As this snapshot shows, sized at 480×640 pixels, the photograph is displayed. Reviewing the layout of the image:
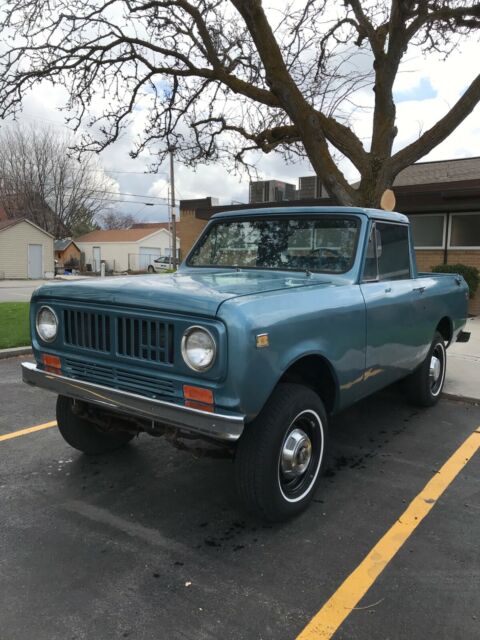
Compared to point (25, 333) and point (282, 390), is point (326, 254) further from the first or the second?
point (25, 333)

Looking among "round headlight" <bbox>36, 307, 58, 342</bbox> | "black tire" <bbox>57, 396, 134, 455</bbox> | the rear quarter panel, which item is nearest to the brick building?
the rear quarter panel

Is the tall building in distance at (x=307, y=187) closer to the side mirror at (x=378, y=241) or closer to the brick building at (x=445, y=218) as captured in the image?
the brick building at (x=445, y=218)

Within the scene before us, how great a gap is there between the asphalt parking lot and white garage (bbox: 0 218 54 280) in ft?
110

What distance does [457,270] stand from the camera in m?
12.9

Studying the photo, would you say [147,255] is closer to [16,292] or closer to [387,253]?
[16,292]

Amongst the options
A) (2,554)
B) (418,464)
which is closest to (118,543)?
(2,554)

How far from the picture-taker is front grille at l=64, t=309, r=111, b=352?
10.1ft

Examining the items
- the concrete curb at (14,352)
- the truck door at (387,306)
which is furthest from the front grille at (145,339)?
the concrete curb at (14,352)

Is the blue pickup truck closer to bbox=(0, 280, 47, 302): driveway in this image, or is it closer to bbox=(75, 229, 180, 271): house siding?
bbox=(0, 280, 47, 302): driveway

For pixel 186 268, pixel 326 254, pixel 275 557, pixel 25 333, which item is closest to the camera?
pixel 275 557

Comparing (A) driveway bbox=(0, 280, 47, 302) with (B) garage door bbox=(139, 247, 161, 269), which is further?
(B) garage door bbox=(139, 247, 161, 269)

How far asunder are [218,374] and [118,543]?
1.16 meters

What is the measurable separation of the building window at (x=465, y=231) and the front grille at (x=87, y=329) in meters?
12.4

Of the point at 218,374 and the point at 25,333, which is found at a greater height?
the point at 218,374
